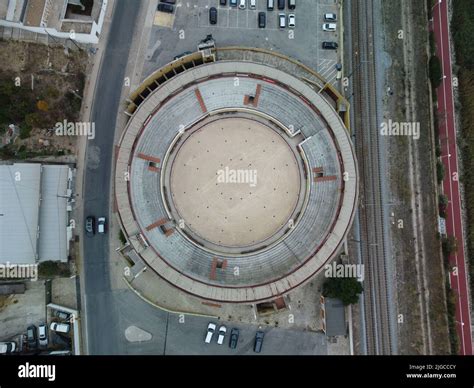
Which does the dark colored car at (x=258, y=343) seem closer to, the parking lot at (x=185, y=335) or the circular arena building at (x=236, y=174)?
the parking lot at (x=185, y=335)

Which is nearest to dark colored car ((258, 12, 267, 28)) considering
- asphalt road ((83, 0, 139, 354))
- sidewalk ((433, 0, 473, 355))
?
asphalt road ((83, 0, 139, 354))

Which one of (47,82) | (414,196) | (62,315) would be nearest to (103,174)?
(47,82)

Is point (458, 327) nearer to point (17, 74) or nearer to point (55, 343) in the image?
point (55, 343)

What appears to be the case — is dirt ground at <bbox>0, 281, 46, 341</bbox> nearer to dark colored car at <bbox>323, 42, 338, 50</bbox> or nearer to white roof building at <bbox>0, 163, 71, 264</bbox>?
white roof building at <bbox>0, 163, 71, 264</bbox>

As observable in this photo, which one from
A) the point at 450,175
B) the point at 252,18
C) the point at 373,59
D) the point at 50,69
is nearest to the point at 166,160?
the point at 50,69

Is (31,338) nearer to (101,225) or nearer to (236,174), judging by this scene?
(101,225)

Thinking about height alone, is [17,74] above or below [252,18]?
below
